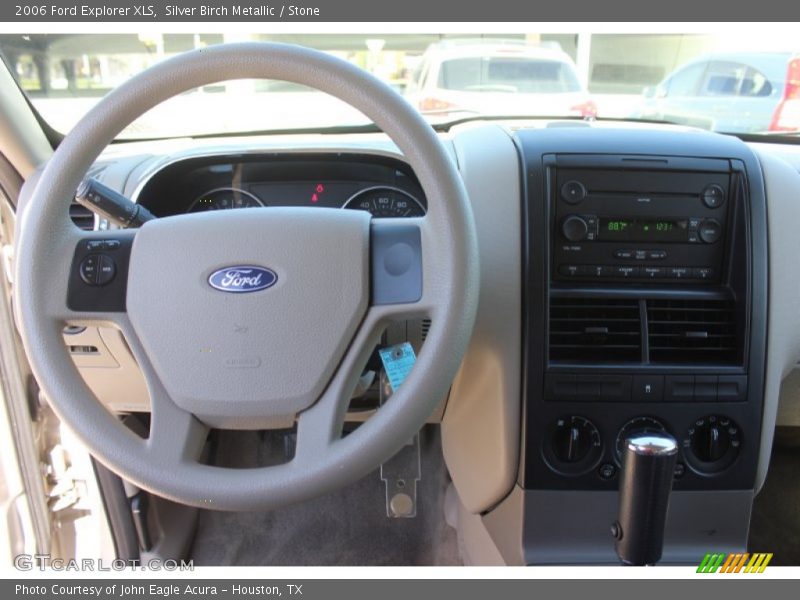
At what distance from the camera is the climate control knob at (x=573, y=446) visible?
4.50ft

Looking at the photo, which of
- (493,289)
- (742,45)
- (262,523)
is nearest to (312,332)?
(493,289)

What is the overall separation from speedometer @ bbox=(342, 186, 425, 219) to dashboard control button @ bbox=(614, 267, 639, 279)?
45 cm

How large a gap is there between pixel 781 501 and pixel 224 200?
5.93 feet

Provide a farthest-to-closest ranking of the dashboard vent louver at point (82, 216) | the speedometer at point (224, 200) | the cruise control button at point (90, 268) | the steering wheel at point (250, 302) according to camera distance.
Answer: the speedometer at point (224, 200) → the dashboard vent louver at point (82, 216) → the cruise control button at point (90, 268) → the steering wheel at point (250, 302)

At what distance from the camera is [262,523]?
7.06ft

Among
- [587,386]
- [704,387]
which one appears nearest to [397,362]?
[587,386]

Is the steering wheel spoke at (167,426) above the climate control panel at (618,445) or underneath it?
above

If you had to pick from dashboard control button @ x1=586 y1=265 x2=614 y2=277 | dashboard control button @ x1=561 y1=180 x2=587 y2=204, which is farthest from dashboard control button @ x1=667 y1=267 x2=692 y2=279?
dashboard control button @ x1=561 y1=180 x2=587 y2=204

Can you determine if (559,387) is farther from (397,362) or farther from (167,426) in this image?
(167,426)

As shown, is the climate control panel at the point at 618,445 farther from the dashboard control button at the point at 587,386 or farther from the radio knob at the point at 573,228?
the radio knob at the point at 573,228

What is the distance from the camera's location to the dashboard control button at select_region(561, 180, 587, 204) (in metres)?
1.35

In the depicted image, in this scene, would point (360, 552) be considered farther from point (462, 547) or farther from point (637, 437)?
point (637, 437)

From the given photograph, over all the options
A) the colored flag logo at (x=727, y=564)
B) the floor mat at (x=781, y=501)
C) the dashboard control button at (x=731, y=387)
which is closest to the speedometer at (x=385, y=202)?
the dashboard control button at (x=731, y=387)

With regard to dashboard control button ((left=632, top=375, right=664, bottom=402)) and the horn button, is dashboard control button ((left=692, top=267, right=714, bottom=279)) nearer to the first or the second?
dashboard control button ((left=632, top=375, right=664, bottom=402))
